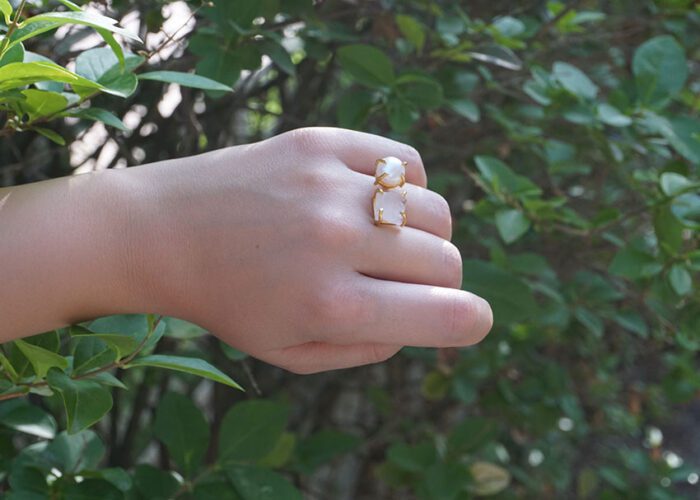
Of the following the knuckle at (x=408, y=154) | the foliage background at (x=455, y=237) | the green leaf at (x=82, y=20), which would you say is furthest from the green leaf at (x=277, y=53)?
the green leaf at (x=82, y=20)

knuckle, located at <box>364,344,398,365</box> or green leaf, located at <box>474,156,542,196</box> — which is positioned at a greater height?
knuckle, located at <box>364,344,398,365</box>

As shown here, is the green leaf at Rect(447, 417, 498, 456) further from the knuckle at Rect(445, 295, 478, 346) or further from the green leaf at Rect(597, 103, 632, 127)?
the knuckle at Rect(445, 295, 478, 346)

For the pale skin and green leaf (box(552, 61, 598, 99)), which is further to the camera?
green leaf (box(552, 61, 598, 99))

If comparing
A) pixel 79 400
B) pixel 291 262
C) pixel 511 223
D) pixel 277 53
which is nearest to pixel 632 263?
pixel 511 223

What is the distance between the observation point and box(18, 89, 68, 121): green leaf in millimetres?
720

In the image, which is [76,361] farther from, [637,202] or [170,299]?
Answer: [637,202]

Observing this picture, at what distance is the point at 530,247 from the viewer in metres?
1.72

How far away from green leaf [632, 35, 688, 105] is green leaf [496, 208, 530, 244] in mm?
275

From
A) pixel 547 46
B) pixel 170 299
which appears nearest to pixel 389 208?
pixel 170 299

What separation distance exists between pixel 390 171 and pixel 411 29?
0.58 meters

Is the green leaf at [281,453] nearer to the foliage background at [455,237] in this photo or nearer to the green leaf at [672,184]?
the foliage background at [455,237]

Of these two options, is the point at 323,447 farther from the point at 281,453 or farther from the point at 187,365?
Result: the point at 187,365

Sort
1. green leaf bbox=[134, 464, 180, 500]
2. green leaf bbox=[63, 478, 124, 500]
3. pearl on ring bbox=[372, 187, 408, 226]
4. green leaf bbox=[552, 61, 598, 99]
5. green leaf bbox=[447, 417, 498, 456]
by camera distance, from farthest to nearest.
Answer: green leaf bbox=[447, 417, 498, 456]
green leaf bbox=[552, 61, 598, 99]
green leaf bbox=[134, 464, 180, 500]
green leaf bbox=[63, 478, 124, 500]
pearl on ring bbox=[372, 187, 408, 226]

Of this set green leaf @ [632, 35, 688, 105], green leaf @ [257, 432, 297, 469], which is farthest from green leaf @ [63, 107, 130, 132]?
green leaf @ [632, 35, 688, 105]
